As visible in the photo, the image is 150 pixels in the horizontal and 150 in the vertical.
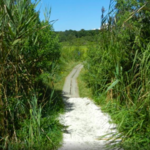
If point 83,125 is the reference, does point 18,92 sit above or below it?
above

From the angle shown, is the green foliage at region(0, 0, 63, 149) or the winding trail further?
the winding trail

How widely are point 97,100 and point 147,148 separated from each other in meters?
2.93

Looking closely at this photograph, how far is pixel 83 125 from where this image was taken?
482cm

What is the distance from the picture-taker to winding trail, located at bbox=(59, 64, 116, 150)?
155 inches

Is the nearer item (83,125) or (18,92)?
(18,92)

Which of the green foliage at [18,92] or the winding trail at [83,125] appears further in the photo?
the winding trail at [83,125]

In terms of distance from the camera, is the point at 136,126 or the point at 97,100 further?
the point at 97,100

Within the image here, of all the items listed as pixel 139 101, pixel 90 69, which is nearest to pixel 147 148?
pixel 139 101

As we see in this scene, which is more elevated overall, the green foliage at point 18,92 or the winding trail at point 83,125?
the green foliage at point 18,92

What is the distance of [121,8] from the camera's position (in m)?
5.71

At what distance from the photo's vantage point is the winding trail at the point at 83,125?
3935mm

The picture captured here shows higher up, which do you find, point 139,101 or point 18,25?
point 18,25

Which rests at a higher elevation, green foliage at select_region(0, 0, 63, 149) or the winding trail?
green foliage at select_region(0, 0, 63, 149)

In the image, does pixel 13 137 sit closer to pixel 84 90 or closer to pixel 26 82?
pixel 26 82
